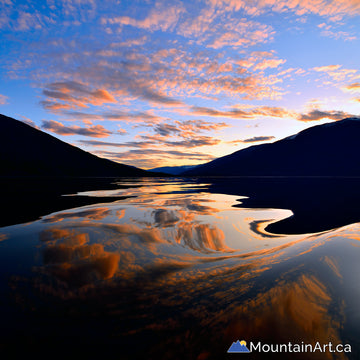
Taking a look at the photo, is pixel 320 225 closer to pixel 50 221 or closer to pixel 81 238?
pixel 81 238

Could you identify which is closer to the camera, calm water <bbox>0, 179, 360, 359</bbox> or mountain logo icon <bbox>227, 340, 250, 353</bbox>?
mountain logo icon <bbox>227, 340, 250, 353</bbox>

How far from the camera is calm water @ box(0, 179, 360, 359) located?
4.14 meters

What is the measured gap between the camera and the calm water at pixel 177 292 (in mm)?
4137

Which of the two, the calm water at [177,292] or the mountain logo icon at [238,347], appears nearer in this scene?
the mountain logo icon at [238,347]

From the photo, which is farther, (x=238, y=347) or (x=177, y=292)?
(x=177, y=292)

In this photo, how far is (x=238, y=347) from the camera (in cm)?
404

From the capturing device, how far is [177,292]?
18.7 feet

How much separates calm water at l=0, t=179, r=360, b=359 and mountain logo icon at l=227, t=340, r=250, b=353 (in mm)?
88

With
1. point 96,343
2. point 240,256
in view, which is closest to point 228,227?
point 240,256

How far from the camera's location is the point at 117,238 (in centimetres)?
1059

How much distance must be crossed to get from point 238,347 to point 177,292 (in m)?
2.01

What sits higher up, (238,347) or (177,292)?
(177,292)

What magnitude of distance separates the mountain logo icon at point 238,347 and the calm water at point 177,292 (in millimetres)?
88

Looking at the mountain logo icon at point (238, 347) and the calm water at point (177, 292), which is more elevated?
the calm water at point (177, 292)
